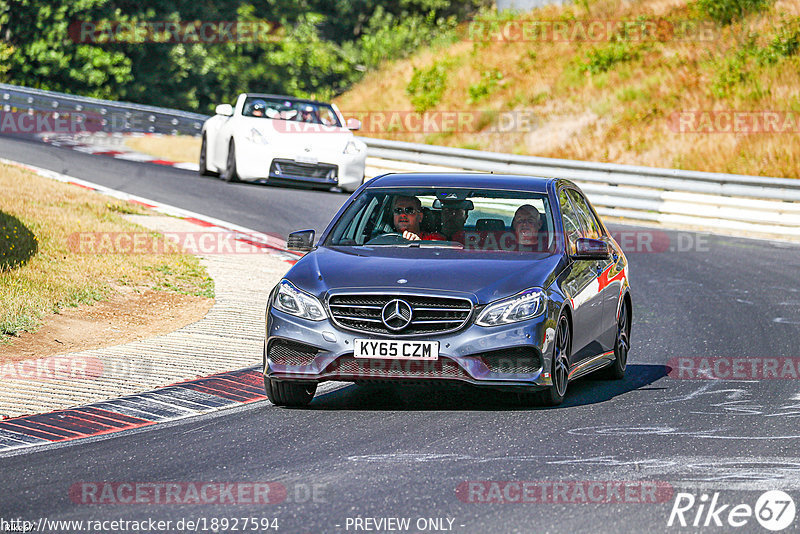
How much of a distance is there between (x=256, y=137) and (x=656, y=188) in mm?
7319

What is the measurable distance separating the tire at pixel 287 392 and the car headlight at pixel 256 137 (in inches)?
507

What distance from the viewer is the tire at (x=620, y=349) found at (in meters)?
10.2

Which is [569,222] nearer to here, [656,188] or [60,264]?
[60,264]

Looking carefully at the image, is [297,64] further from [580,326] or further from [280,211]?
[580,326]

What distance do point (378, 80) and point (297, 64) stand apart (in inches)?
761

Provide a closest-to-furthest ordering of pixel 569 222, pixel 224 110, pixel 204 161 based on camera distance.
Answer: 1. pixel 569 222
2. pixel 224 110
3. pixel 204 161

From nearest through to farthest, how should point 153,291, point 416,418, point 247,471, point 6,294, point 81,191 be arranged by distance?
point 247,471 → point 416,418 → point 6,294 → point 153,291 → point 81,191

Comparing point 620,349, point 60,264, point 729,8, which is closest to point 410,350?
point 620,349

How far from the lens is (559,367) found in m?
8.64

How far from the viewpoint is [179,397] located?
30.1 ft

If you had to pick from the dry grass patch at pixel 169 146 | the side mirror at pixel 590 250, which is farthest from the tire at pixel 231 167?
the side mirror at pixel 590 250

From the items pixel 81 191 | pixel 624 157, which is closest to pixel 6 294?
pixel 81 191

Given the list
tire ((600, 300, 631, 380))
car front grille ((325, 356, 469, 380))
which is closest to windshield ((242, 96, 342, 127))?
tire ((600, 300, 631, 380))

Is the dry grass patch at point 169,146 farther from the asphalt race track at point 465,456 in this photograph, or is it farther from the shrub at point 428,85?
the asphalt race track at point 465,456
